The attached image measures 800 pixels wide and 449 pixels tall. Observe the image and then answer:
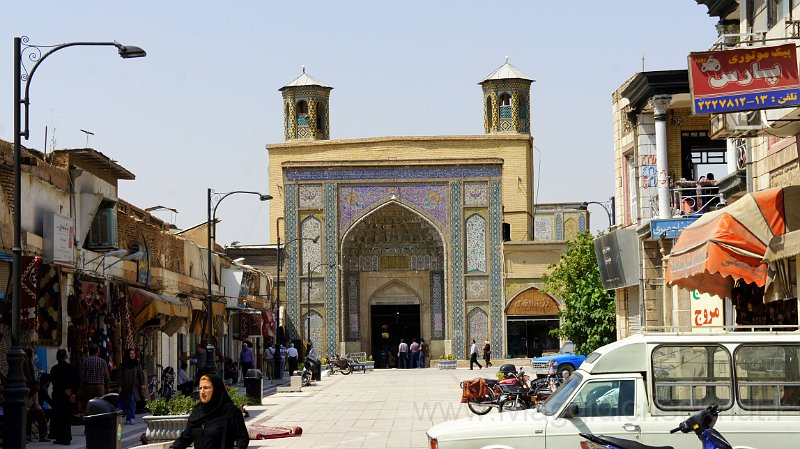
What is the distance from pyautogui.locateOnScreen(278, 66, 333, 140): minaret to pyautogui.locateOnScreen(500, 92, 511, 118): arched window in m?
7.97

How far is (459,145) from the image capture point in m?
62.1

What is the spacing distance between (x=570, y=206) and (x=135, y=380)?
4673 centimetres

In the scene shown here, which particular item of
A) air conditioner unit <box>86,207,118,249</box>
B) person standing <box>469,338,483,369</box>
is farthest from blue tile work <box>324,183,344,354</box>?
air conditioner unit <box>86,207,118,249</box>

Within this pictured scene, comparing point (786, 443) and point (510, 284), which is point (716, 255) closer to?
point (786, 443)

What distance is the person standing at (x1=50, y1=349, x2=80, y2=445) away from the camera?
20.3m

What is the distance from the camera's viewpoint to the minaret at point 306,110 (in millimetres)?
64062

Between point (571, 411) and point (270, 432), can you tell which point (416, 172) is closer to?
point (270, 432)

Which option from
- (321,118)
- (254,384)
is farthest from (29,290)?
(321,118)

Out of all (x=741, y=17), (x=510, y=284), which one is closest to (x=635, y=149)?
(x=741, y=17)

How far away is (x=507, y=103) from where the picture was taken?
2516 inches

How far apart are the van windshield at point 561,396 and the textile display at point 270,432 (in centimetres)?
869

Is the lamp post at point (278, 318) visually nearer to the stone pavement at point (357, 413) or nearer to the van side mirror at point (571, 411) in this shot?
the stone pavement at point (357, 413)

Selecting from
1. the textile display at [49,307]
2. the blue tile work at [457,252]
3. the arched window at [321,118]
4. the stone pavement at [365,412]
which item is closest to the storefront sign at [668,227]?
the stone pavement at [365,412]

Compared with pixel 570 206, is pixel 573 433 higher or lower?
lower
